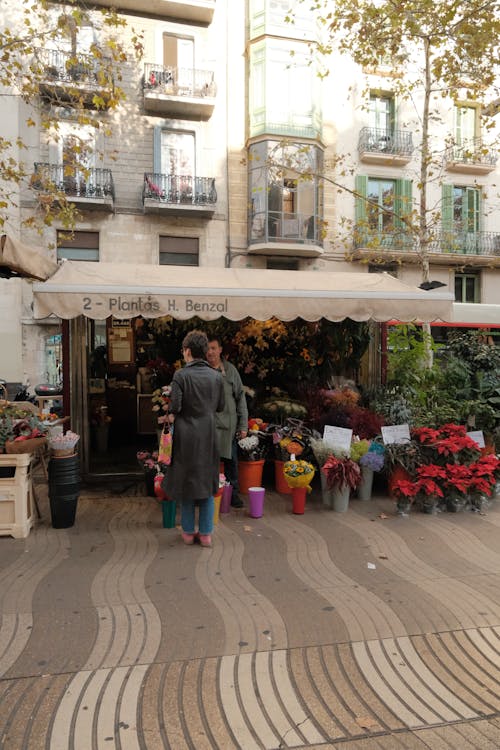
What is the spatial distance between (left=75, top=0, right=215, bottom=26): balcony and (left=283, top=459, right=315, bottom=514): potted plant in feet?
63.5

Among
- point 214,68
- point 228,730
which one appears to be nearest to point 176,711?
point 228,730

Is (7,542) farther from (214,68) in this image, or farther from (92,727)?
(214,68)

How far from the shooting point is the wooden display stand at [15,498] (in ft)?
15.8

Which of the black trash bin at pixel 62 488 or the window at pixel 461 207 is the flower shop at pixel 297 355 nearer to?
the black trash bin at pixel 62 488

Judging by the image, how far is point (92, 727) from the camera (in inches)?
95.0

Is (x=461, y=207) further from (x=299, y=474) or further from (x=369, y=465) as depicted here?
(x=299, y=474)

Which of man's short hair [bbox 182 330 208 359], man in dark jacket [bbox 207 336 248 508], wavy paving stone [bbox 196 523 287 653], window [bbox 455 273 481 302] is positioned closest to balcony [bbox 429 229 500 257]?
window [bbox 455 273 481 302]

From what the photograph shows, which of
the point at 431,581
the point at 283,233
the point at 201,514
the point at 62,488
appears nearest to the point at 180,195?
the point at 283,233

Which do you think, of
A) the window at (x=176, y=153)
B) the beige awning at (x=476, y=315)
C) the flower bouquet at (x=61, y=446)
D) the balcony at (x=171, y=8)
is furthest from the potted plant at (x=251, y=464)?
the balcony at (x=171, y=8)

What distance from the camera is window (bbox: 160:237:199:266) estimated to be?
1947cm

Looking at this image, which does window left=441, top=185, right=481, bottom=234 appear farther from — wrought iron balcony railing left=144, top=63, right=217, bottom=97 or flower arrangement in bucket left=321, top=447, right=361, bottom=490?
flower arrangement in bucket left=321, top=447, right=361, bottom=490

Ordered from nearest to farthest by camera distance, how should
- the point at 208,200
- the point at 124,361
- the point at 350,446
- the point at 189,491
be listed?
the point at 189,491
the point at 350,446
the point at 124,361
the point at 208,200

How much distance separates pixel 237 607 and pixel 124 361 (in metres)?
7.22

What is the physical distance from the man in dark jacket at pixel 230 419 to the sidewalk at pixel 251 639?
2.61ft
